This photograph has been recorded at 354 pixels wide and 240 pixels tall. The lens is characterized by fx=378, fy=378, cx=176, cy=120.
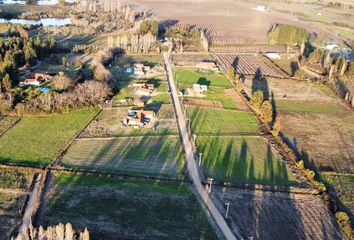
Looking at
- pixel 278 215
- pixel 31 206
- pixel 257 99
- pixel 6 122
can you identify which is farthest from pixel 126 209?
pixel 257 99

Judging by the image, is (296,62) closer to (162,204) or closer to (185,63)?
(185,63)

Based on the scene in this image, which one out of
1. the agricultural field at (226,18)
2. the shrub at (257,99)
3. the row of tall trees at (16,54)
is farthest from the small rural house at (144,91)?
the agricultural field at (226,18)

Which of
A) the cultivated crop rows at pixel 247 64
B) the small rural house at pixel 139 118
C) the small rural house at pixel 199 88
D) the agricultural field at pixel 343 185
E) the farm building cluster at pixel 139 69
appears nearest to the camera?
the agricultural field at pixel 343 185

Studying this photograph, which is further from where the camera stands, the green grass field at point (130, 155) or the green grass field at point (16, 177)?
the green grass field at point (130, 155)

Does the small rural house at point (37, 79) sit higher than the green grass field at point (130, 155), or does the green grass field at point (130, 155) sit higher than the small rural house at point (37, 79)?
the small rural house at point (37, 79)

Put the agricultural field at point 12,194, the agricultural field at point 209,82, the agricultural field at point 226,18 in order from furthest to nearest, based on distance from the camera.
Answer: the agricultural field at point 226,18, the agricultural field at point 209,82, the agricultural field at point 12,194

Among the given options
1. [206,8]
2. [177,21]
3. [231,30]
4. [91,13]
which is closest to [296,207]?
[231,30]

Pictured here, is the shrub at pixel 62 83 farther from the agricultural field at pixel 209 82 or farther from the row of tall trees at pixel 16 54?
the agricultural field at pixel 209 82

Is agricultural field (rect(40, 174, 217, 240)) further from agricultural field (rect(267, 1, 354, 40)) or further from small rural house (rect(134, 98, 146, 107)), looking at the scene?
agricultural field (rect(267, 1, 354, 40))
